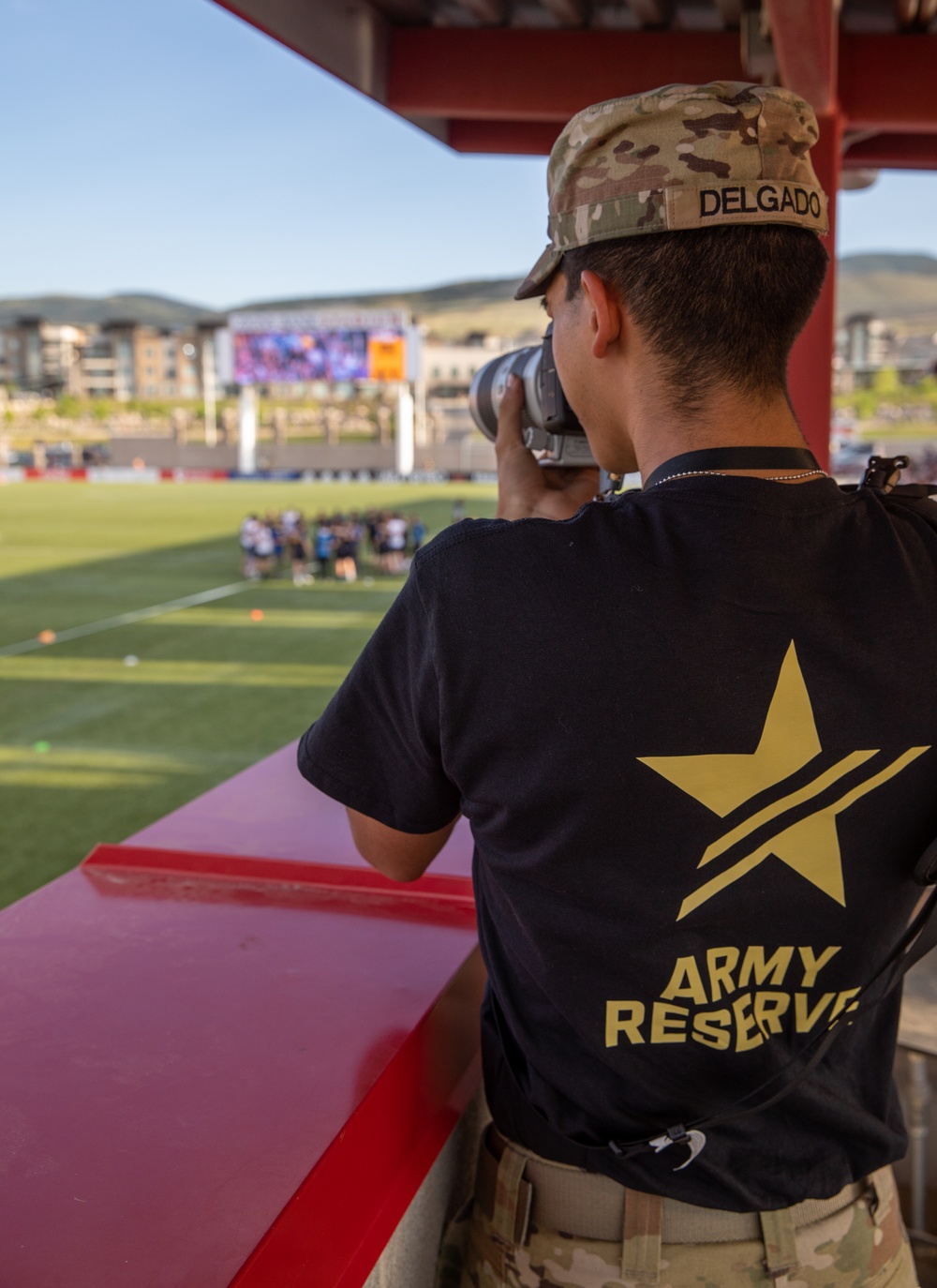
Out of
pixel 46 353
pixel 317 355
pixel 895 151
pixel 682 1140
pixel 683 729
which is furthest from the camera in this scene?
pixel 46 353

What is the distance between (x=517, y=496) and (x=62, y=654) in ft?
40.0

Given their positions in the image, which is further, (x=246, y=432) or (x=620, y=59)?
(x=246, y=432)

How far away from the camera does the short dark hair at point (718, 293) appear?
3.60ft

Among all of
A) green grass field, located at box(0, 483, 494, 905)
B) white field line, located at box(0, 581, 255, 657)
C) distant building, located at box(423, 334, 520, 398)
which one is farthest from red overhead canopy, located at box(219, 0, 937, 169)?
distant building, located at box(423, 334, 520, 398)

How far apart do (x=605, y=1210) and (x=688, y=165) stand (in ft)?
3.57

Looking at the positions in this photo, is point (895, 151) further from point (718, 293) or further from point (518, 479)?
point (718, 293)

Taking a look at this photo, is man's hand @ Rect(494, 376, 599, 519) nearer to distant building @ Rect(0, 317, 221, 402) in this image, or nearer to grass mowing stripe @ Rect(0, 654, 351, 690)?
grass mowing stripe @ Rect(0, 654, 351, 690)

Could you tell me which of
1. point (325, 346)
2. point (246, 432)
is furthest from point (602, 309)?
point (246, 432)

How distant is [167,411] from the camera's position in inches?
3701

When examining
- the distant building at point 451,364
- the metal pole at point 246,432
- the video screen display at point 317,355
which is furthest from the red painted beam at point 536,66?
the distant building at point 451,364

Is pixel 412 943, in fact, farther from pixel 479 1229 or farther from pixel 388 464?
pixel 388 464

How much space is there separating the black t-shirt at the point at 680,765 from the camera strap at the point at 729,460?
4 cm

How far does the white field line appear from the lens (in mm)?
13367

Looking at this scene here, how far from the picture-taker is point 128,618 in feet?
50.4
